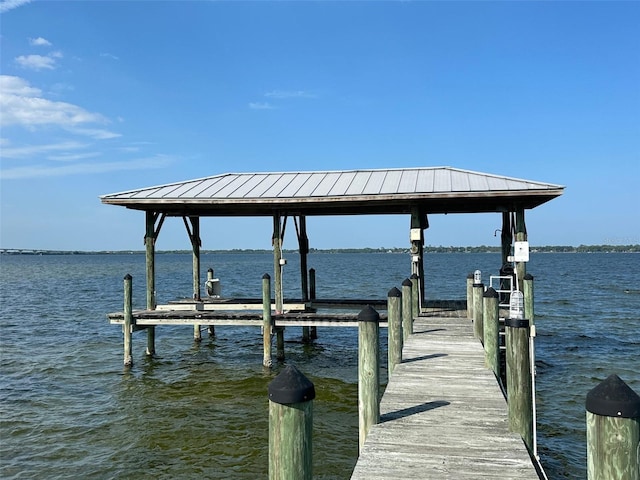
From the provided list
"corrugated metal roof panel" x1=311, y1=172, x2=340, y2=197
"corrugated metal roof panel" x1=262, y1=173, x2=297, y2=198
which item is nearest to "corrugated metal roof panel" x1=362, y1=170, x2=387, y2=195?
"corrugated metal roof panel" x1=311, y1=172, x2=340, y2=197

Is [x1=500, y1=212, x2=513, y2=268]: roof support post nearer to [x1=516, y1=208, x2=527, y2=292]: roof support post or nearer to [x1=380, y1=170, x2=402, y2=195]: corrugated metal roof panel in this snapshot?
[x1=516, y1=208, x2=527, y2=292]: roof support post

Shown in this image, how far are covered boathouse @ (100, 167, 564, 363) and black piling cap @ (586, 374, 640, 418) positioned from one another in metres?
10.1

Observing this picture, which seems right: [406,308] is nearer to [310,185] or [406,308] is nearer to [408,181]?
[408,181]

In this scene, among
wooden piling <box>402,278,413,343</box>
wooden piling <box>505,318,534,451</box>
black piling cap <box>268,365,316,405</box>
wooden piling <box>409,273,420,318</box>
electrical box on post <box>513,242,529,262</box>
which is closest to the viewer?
black piling cap <box>268,365,316,405</box>

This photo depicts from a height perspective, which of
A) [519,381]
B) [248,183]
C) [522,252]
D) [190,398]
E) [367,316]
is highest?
[248,183]

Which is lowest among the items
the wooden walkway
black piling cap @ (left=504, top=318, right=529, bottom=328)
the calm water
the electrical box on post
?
the calm water

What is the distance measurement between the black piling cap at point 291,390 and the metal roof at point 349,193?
10.6 m

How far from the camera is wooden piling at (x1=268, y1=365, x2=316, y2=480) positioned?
3.16 meters

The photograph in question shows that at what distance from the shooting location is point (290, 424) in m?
3.20

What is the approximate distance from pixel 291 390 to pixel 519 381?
12.5 feet

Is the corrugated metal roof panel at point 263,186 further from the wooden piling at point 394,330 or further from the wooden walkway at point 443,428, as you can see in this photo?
the wooden walkway at point 443,428

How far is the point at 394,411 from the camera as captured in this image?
22.0 ft

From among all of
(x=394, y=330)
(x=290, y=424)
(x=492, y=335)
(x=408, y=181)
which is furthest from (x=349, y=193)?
(x=290, y=424)

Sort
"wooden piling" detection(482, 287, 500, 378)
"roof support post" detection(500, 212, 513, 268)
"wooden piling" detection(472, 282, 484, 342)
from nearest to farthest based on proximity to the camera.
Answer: "wooden piling" detection(482, 287, 500, 378)
"wooden piling" detection(472, 282, 484, 342)
"roof support post" detection(500, 212, 513, 268)
